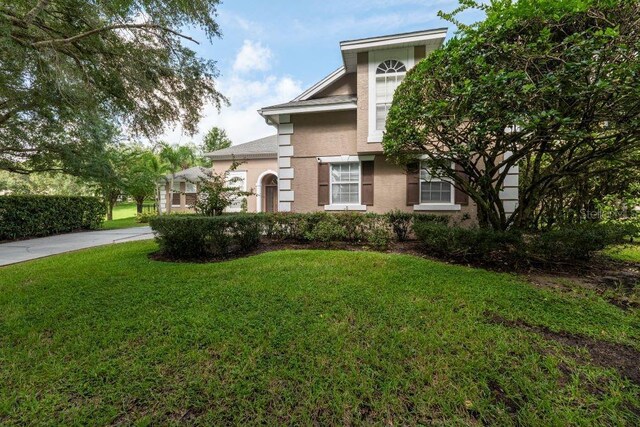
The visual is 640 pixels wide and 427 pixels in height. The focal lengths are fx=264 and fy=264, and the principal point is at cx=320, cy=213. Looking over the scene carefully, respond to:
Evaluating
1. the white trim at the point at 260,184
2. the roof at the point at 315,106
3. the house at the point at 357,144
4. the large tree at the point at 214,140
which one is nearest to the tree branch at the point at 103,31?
the roof at the point at 315,106

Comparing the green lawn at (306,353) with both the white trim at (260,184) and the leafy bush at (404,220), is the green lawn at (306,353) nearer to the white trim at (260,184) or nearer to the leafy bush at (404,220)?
the leafy bush at (404,220)

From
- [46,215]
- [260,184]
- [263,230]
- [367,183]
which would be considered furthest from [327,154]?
[46,215]

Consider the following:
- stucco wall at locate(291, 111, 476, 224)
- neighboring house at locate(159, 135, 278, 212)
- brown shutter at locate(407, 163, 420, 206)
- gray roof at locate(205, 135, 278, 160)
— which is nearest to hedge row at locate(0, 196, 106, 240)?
neighboring house at locate(159, 135, 278, 212)

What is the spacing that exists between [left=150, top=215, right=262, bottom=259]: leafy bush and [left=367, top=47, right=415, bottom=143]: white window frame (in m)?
4.69

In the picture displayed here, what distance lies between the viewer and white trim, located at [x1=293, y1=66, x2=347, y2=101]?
9492mm

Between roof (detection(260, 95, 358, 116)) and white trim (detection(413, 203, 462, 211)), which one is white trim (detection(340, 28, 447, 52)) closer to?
roof (detection(260, 95, 358, 116))

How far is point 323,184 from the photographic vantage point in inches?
362

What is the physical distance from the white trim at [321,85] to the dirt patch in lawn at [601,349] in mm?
8893

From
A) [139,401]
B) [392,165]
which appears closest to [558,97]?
[392,165]

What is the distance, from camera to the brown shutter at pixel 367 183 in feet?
29.1

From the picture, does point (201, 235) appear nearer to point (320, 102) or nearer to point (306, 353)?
point (306, 353)

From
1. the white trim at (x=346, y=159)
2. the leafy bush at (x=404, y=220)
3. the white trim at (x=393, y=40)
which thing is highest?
the white trim at (x=393, y=40)

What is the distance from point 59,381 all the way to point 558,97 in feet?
21.8

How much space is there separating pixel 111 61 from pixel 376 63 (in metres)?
6.90
